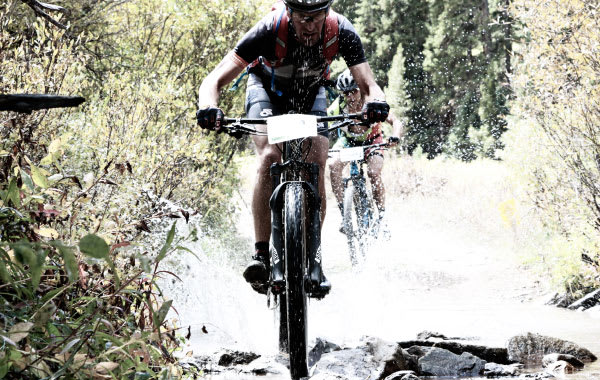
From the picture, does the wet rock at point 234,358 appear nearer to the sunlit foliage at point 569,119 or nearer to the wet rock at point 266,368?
the wet rock at point 266,368

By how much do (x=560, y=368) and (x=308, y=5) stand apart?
7.83 ft

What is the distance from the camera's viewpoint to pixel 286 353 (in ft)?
15.0

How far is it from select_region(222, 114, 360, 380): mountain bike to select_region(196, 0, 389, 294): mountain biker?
15 cm

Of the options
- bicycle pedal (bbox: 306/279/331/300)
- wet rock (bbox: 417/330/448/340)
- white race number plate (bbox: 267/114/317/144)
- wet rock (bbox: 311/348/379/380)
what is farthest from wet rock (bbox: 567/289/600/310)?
white race number plate (bbox: 267/114/317/144)

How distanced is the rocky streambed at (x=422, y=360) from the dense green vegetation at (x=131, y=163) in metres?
0.70

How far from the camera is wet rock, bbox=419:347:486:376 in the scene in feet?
13.9

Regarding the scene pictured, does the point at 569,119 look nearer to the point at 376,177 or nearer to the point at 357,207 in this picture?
the point at 376,177

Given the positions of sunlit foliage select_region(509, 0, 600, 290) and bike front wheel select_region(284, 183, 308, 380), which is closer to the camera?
bike front wheel select_region(284, 183, 308, 380)

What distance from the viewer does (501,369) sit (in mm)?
4207

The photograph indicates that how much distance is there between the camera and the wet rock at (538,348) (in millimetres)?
4352

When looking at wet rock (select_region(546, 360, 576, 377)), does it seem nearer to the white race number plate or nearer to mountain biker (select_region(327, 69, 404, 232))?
the white race number plate

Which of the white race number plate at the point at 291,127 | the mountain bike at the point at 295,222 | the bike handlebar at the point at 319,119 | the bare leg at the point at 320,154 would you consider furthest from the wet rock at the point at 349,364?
the bike handlebar at the point at 319,119

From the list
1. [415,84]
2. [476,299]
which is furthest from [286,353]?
[415,84]

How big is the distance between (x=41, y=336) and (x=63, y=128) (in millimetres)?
3127
